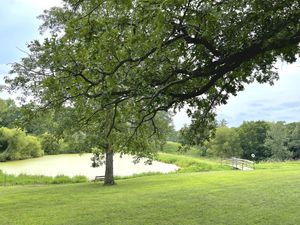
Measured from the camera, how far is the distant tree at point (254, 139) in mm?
76938

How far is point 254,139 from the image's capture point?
79500 millimetres

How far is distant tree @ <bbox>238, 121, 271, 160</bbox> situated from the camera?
7694cm

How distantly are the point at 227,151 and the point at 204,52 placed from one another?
229ft

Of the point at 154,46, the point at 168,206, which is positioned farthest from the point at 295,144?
the point at 154,46

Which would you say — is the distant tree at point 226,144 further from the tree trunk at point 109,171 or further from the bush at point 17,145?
the tree trunk at point 109,171

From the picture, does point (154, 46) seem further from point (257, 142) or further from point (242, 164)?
point (257, 142)

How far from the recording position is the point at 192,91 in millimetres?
8016

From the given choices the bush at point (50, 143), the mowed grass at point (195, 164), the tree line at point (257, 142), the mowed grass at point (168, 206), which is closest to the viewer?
the bush at point (50, 143)

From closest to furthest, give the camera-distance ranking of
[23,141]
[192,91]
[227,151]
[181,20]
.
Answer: [181,20]
[192,91]
[23,141]
[227,151]

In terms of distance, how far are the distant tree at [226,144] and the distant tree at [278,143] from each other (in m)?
5.55

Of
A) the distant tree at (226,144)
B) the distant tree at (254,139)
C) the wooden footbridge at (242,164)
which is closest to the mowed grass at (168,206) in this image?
the wooden footbridge at (242,164)

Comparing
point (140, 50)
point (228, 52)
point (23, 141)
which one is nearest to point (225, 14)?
point (228, 52)

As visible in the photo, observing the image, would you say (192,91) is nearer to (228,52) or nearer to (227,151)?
(228,52)

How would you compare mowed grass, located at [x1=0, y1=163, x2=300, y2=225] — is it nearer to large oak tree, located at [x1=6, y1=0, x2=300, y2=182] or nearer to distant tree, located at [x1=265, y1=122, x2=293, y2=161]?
large oak tree, located at [x1=6, y1=0, x2=300, y2=182]
